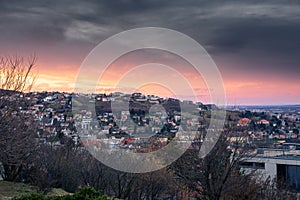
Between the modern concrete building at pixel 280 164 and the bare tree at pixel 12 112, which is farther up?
the bare tree at pixel 12 112

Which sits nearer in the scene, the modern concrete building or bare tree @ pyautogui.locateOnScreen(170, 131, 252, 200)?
bare tree @ pyautogui.locateOnScreen(170, 131, 252, 200)

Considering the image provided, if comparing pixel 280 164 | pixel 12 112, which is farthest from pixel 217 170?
pixel 280 164

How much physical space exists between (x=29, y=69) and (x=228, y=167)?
6285mm

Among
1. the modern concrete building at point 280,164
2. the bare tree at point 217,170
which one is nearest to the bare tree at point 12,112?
the bare tree at point 217,170

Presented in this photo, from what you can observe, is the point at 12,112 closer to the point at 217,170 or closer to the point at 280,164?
the point at 217,170

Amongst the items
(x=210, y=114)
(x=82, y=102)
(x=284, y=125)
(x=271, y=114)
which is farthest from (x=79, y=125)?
(x=284, y=125)

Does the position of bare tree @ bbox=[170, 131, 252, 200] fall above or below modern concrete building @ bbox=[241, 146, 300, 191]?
above

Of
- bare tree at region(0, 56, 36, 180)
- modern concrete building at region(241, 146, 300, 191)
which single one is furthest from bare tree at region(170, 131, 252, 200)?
modern concrete building at region(241, 146, 300, 191)

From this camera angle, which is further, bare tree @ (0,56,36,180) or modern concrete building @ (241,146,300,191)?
modern concrete building @ (241,146,300,191)

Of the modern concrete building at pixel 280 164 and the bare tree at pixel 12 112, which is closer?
the bare tree at pixel 12 112

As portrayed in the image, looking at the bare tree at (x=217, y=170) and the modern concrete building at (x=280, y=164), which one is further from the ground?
the bare tree at (x=217, y=170)

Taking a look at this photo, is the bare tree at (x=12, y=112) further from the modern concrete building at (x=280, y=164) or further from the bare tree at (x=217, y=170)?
the modern concrete building at (x=280, y=164)

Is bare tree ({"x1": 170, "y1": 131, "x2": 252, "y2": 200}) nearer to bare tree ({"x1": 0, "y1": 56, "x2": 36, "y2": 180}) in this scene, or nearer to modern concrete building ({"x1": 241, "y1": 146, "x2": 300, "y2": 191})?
bare tree ({"x1": 0, "y1": 56, "x2": 36, "y2": 180})

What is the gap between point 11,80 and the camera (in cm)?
998
